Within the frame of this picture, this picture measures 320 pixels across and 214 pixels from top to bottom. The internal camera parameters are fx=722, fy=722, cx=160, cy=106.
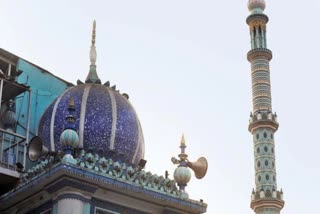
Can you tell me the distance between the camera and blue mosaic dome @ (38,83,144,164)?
1496cm

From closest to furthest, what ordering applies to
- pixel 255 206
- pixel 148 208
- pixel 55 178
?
1. pixel 55 178
2. pixel 148 208
3. pixel 255 206

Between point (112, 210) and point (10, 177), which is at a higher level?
point (10, 177)

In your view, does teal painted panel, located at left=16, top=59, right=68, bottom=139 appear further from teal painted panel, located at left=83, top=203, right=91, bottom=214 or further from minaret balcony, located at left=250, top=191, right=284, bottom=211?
minaret balcony, located at left=250, top=191, right=284, bottom=211

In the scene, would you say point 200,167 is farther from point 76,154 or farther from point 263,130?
point 263,130

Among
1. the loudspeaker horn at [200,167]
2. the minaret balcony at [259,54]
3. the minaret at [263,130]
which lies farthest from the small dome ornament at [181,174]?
the minaret balcony at [259,54]

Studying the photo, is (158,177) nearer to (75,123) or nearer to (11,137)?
(75,123)

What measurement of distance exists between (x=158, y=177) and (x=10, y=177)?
10.7 feet

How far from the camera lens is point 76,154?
46.5 feet

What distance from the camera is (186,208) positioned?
14.8 m

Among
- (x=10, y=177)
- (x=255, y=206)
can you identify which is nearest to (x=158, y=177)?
(x=10, y=177)

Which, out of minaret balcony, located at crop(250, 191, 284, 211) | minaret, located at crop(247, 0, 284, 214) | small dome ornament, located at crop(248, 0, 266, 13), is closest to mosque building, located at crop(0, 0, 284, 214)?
minaret balcony, located at crop(250, 191, 284, 211)

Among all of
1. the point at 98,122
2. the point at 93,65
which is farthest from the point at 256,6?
the point at 98,122

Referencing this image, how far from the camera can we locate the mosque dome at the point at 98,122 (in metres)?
15.0

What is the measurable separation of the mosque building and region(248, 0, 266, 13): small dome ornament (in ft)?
97.2
